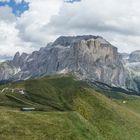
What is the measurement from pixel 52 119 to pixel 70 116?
735 cm

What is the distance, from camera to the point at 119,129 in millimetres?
132625

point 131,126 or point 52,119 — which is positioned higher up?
point 52,119

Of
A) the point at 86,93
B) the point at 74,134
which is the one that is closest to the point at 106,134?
the point at 74,134

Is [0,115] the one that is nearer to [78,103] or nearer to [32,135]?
[32,135]

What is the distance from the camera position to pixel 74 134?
317 feet

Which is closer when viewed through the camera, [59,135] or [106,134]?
[59,135]

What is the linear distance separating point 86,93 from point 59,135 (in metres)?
85.2

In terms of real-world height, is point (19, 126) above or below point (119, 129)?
above

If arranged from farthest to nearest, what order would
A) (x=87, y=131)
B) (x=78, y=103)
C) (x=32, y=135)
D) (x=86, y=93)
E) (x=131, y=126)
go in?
(x=86, y=93), (x=78, y=103), (x=131, y=126), (x=87, y=131), (x=32, y=135)

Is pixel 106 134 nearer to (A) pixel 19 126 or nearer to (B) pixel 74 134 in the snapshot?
(B) pixel 74 134

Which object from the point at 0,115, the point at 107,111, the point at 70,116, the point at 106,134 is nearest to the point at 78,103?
the point at 107,111

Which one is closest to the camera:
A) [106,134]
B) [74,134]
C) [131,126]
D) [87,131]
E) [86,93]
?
[74,134]

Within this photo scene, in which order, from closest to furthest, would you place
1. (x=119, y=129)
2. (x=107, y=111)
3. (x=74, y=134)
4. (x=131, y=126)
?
(x=74, y=134), (x=119, y=129), (x=131, y=126), (x=107, y=111)

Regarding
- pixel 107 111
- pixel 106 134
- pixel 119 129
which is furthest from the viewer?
pixel 107 111
